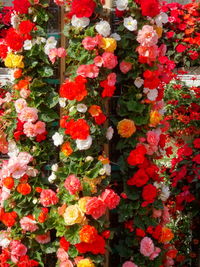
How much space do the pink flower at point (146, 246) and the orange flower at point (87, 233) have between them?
0.39 m

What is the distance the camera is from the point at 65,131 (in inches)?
108

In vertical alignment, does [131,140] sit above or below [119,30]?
below

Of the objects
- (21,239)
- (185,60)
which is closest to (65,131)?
(21,239)

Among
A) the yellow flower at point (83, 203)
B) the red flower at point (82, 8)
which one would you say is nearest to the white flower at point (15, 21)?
the red flower at point (82, 8)

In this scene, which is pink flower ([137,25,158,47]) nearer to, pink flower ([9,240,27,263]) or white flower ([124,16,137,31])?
white flower ([124,16,137,31])

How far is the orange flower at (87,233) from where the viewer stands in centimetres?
259

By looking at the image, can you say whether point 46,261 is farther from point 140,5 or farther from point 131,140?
point 140,5

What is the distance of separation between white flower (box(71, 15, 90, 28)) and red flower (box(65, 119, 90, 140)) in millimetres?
550

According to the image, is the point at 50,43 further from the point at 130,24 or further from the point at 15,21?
the point at 130,24

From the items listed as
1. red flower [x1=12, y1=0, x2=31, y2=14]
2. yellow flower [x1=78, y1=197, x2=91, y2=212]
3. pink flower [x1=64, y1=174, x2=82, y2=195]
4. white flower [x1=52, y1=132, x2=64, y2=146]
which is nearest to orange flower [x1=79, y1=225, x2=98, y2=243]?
yellow flower [x1=78, y1=197, x2=91, y2=212]

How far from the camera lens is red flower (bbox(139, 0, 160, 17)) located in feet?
8.93

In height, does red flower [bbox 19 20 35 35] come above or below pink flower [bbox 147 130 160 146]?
above

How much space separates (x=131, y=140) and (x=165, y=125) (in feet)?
0.93

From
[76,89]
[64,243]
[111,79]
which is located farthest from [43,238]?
[111,79]
